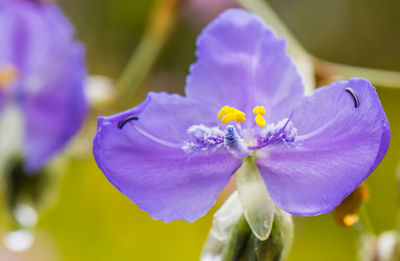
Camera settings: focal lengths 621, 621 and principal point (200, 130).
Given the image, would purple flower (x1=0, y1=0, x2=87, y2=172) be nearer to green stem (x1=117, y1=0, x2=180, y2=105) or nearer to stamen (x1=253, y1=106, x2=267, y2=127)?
green stem (x1=117, y1=0, x2=180, y2=105)

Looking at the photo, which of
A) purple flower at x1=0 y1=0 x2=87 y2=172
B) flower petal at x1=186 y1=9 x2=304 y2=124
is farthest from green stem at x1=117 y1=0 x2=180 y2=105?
flower petal at x1=186 y1=9 x2=304 y2=124

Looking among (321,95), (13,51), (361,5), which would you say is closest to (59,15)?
(13,51)

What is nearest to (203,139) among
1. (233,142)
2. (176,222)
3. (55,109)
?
(233,142)

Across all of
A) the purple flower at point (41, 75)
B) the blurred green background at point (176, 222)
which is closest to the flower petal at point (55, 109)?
the purple flower at point (41, 75)

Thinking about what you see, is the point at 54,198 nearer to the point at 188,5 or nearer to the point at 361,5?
the point at 188,5

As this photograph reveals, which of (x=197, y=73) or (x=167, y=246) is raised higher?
(x=197, y=73)

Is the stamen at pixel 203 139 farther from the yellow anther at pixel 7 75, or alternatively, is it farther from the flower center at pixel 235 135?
the yellow anther at pixel 7 75
